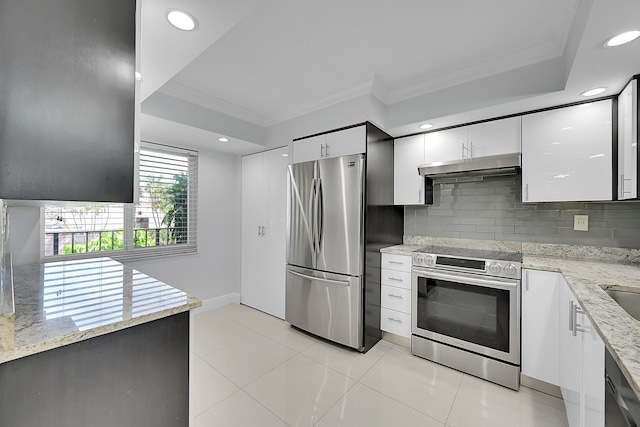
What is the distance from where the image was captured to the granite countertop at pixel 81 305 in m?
0.77

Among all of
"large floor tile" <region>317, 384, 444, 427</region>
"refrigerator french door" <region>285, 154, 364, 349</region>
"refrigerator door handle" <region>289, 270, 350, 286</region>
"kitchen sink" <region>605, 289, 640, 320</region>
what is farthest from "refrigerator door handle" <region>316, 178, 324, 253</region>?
"kitchen sink" <region>605, 289, 640, 320</region>

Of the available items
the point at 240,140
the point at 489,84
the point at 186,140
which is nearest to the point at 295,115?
the point at 240,140

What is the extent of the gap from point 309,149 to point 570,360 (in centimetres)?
258

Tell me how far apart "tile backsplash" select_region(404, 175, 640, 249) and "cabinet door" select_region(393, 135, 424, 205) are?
0.29m

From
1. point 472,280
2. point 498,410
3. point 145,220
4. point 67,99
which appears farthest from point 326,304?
point 67,99

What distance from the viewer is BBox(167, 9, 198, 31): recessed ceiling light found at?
4.08 ft

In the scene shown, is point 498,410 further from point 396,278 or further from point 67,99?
point 67,99

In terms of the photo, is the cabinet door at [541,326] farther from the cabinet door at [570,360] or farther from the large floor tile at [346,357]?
the large floor tile at [346,357]

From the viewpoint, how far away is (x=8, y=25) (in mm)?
691

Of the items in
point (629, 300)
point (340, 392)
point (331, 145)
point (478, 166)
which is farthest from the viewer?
point (331, 145)

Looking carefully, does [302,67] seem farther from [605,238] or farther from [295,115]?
[605,238]

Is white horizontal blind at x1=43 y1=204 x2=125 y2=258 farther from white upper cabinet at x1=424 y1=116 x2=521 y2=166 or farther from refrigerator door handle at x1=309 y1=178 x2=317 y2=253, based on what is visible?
white upper cabinet at x1=424 y1=116 x2=521 y2=166

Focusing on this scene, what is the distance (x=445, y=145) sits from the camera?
8.43 feet

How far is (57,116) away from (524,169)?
9.24ft
